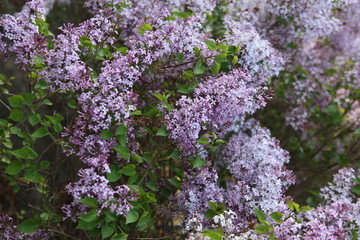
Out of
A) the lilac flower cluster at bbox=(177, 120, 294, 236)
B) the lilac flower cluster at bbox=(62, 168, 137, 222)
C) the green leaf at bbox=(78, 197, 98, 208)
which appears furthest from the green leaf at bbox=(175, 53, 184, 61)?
the green leaf at bbox=(78, 197, 98, 208)

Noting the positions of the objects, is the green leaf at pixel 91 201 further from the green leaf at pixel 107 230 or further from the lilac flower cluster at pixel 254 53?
the lilac flower cluster at pixel 254 53

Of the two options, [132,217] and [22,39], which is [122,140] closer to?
[132,217]

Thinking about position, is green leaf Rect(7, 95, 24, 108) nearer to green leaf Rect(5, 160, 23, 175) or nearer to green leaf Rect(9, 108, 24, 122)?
green leaf Rect(9, 108, 24, 122)

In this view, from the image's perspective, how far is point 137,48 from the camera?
117 inches

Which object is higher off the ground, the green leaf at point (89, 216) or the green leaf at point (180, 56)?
the green leaf at point (180, 56)

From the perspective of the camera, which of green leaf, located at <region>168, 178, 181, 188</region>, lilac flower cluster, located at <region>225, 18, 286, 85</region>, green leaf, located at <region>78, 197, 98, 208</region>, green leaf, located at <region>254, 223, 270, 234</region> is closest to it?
green leaf, located at <region>78, 197, 98, 208</region>

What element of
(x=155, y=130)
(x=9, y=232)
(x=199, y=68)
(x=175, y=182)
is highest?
(x=199, y=68)

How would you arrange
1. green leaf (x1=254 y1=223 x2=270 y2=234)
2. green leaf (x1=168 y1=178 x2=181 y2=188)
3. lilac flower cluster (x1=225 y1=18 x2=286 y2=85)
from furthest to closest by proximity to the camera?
1. lilac flower cluster (x1=225 y1=18 x2=286 y2=85)
2. green leaf (x1=168 y1=178 x2=181 y2=188)
3. green leaf (x1=254 y1=223 x2=270 y2=234)

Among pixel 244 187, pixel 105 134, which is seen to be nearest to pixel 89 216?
pixel 105 134

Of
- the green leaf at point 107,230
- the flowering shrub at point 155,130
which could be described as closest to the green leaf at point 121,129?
the flowering shrub at point 155,130

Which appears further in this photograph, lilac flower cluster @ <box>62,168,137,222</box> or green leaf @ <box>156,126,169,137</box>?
green leaf @ <box>156,126,169,137</box>

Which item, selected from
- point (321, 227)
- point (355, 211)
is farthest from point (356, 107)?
point (321, 227)

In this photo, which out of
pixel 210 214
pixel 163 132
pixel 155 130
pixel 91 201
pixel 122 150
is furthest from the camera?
pixel 155 130

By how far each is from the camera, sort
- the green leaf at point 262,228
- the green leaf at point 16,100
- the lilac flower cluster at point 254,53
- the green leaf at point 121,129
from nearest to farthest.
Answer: the green leaf at point 262,228 < the green leaf at point 121,129 < the green leaf at point 16,100 < the lilac flower cluster at point 254,53
